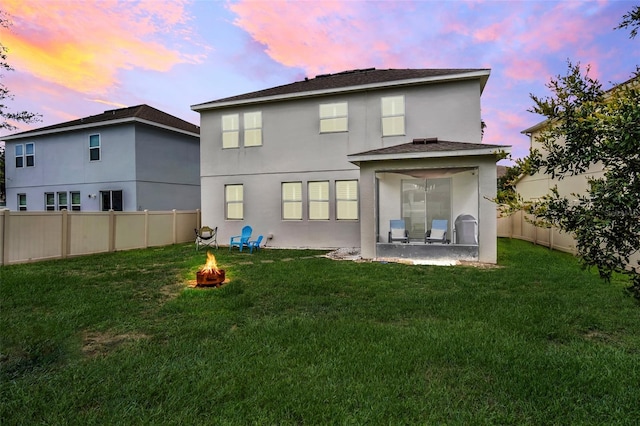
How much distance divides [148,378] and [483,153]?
29.2ft

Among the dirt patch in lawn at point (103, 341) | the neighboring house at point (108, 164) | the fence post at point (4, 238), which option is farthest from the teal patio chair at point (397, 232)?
the neighboring house at point (108, 164)

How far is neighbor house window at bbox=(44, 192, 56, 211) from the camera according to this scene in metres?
18.6

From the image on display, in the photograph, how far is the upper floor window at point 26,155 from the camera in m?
19.1

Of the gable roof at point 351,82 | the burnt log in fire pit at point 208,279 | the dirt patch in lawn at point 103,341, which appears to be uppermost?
the gable roof at point 351,82

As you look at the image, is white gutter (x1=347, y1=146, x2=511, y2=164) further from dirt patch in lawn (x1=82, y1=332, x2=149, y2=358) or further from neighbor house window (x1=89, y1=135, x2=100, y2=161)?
neighbor house window (x1=89, y1=135, x2=100, y2=161)

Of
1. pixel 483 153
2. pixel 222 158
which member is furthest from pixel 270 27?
pixel 483 153

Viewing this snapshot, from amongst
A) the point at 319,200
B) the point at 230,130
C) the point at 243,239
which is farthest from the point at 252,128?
the point at 243,239

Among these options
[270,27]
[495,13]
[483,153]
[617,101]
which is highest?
[270,27]

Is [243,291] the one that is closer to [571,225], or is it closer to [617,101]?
[571,225]

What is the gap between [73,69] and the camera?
12.3 metres

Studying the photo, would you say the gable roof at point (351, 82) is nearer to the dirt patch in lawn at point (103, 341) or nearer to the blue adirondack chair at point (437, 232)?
the blue adirondack chair at point (437, 232)

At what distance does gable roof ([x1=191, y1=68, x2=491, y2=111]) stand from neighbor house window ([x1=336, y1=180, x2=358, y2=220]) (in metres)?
3.55

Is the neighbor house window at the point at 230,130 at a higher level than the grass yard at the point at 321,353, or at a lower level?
higher

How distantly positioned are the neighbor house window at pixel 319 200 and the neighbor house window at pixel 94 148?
40.1 ft
